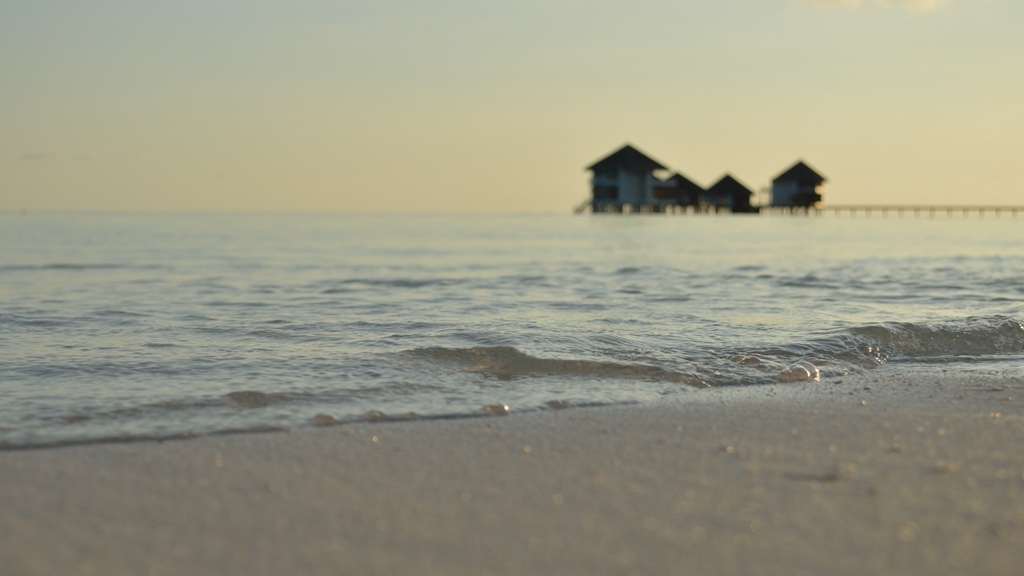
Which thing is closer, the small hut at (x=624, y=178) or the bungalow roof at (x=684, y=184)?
the small hut at (x=624, y=178)

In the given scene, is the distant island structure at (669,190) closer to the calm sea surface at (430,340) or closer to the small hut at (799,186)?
the small hut at (799,186)

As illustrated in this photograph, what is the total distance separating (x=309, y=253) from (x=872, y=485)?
16.8 metres

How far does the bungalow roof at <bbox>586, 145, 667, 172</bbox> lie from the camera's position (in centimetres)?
7119

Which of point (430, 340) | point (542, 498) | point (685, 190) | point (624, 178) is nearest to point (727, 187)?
point (685, 190)

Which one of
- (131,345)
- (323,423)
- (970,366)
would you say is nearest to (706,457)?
(323,423)

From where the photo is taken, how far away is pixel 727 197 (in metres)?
83.1

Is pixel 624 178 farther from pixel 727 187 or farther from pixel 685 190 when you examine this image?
pixel 727 187

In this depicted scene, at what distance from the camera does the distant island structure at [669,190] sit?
71.9 meters

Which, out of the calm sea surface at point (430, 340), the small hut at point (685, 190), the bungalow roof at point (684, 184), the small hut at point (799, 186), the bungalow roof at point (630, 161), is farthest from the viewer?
the small hut at point (685, 190)

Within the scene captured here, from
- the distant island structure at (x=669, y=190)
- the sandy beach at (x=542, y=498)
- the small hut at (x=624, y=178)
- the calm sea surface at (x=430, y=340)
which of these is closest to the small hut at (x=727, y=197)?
the distant island structure at (x=669, y=190)

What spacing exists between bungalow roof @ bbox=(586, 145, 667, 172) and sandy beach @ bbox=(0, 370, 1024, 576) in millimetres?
68927

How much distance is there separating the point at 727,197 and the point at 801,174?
8490mm

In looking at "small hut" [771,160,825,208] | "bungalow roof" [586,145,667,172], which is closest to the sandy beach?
"bungalow roof" [586,145,667,172]

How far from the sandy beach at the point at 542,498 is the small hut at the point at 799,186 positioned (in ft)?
250
